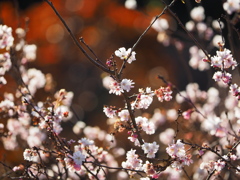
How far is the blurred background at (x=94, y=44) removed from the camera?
12.7m

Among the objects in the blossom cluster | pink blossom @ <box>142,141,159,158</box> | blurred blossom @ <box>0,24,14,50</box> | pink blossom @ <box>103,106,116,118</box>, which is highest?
blurred blossom @ <box>0,24,14,50</box>

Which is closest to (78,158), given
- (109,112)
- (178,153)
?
(109,112)

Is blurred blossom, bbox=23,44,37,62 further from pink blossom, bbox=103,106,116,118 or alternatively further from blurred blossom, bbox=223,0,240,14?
blurred blossom, bbox=223,0,240,14

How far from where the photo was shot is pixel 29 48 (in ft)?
15.3

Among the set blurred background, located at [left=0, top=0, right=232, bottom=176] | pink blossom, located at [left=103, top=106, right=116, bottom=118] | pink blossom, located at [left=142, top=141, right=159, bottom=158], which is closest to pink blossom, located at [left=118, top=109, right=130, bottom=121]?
pink blossom, located at [left=103, top=106, right=116, bottom=118]

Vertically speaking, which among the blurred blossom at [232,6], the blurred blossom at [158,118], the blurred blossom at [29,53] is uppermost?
the blurred blossom at [29,53]

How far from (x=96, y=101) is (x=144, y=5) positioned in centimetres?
482

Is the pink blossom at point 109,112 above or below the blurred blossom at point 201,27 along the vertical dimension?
below

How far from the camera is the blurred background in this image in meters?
12.7

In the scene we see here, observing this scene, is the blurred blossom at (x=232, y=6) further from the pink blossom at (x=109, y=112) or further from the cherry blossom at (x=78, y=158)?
the cherry blossom at (x=78, y=158)

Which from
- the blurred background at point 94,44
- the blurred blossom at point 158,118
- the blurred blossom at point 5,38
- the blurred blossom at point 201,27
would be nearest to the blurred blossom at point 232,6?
the blurred blossom at point 5,38

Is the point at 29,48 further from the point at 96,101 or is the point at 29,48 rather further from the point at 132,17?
the point at 132,17

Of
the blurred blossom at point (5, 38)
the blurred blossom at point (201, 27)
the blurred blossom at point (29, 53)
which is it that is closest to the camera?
the blurred blossom at point (5, 38)

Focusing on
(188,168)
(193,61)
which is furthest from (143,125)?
(188,168)
